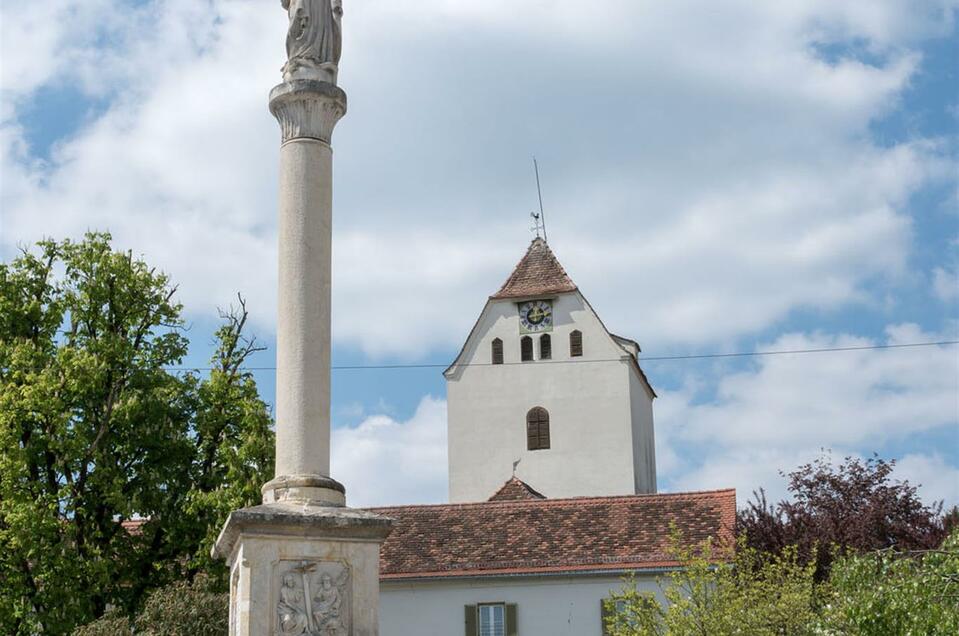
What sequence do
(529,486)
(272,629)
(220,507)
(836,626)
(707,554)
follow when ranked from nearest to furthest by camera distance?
(272,629)
(836,626)
(707,554)
(220,507)
(529,486)

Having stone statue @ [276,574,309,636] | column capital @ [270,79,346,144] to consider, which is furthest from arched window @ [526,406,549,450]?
stone statue @ [276,574,309,636]

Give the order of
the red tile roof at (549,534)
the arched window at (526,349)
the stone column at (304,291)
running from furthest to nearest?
1. the arched window at (526,349)
2. the red tile roof at (549,534)
3. the stone column at (304,291)

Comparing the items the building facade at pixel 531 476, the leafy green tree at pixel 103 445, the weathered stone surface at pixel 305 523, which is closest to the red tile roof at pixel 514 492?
the building facade at pixel 531 476

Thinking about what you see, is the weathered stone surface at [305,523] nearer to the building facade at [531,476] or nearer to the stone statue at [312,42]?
the stone statue at [312,42]

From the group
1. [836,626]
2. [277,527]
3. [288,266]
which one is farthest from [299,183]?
[836,626]

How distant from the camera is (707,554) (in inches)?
856

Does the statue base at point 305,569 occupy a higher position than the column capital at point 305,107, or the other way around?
the column capital at point 305,107

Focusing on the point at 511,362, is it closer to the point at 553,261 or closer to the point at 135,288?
the point at 553,261

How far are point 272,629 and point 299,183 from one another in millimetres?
4273

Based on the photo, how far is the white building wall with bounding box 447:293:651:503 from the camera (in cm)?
4578

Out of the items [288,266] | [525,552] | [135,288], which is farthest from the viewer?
[525,552]

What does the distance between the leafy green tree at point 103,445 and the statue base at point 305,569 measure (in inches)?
499

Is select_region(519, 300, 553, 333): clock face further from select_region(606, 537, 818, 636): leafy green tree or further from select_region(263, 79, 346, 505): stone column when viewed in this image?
select_region(263, 79, 346, 505): stone column

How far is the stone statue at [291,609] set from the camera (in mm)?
11773
